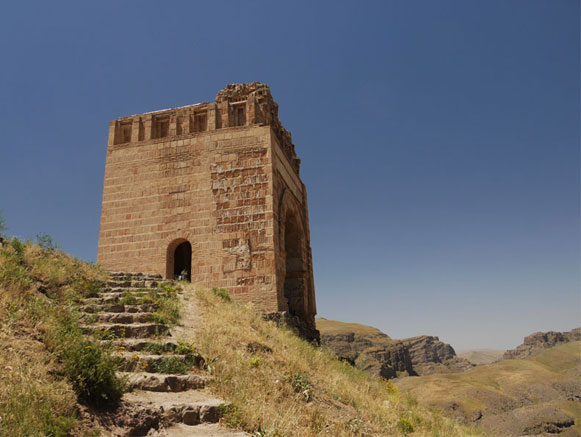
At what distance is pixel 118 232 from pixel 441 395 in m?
26.3

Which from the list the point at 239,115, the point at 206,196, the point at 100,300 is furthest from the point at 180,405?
the point at 239,115

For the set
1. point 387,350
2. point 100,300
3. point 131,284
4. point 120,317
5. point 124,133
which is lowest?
point 387,350

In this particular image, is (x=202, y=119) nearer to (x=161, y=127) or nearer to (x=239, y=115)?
(x=239, y=115)

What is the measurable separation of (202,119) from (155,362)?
36.3 feet

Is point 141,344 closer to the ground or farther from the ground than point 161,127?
closer to the ground

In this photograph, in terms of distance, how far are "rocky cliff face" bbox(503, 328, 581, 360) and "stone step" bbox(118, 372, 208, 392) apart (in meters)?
62.7

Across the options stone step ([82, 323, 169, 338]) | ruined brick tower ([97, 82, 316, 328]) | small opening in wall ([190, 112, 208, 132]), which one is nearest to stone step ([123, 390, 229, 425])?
stone step ([82, 323, 169, 338])

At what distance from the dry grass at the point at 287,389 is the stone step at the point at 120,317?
1019mm

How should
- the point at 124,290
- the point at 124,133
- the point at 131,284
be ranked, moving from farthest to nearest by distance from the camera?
the point at 124,133, the point at 131,284, the point at 124,290

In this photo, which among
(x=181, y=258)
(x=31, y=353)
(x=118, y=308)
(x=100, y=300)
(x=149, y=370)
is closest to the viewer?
(x=31, y=353)

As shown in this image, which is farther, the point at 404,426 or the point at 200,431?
the point at 404,426

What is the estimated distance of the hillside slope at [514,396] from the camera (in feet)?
77.4

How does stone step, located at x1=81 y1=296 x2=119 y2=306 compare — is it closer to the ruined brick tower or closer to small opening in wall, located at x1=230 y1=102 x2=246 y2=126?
the ruined brick tower

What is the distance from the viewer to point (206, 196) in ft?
46.8
